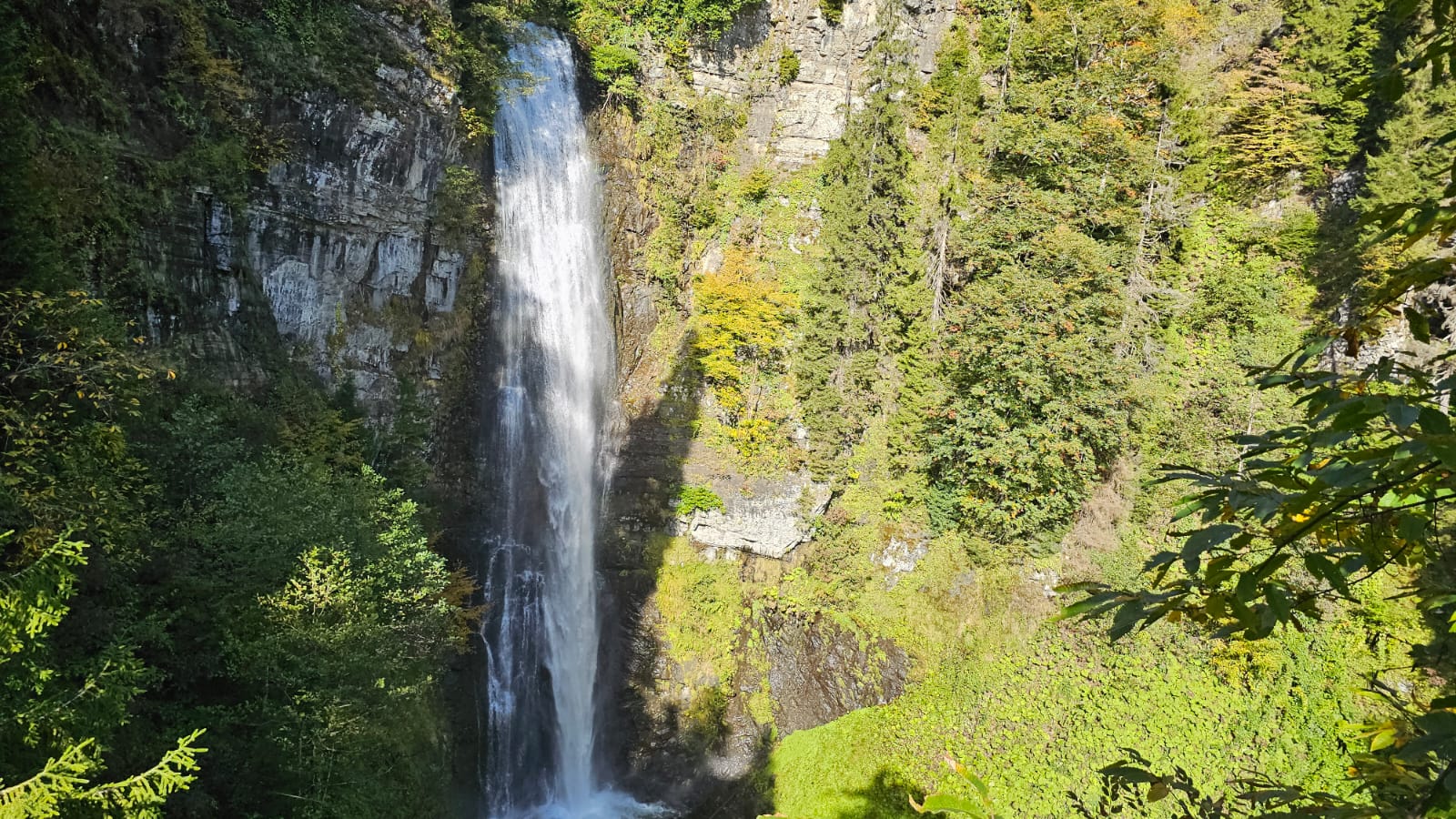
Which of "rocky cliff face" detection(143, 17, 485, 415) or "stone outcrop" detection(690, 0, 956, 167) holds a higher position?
"stone outcrop" detection(690, 0, 956, 167)

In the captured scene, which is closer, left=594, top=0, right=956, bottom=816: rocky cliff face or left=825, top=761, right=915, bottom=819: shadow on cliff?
left=825, top=761, right=915, bottom=819: shadow on cliff

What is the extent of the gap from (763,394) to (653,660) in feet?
22.6

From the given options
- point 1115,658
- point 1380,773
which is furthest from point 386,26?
point 1115,658

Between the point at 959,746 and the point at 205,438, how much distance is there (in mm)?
13533

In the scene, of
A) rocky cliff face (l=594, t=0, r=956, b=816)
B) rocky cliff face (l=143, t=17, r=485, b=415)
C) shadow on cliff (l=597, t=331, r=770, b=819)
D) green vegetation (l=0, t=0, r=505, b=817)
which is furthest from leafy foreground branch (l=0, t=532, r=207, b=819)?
rocky cliff face (l=594, t=0, r=956, b=816)

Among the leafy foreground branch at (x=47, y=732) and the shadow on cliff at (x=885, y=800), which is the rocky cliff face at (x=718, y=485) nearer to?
the shadow on cliff at (x=885, y=800)

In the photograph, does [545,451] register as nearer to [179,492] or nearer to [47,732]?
[179,492]

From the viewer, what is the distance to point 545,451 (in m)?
16.3

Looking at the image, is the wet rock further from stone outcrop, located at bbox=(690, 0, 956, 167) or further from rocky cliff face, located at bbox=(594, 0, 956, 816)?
stone outcrop, located at bbox=(690, 0, 956, 167)

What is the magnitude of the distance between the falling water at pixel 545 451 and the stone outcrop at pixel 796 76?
532cm

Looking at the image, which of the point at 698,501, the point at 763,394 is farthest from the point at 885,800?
the point at 763,394

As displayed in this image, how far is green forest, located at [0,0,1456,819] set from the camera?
7.89m

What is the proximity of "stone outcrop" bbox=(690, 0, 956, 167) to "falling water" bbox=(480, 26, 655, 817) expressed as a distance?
5.32 meters

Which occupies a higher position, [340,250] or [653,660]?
[340,250]
